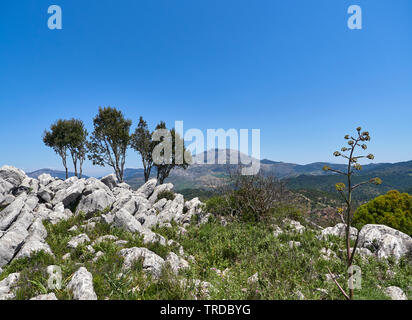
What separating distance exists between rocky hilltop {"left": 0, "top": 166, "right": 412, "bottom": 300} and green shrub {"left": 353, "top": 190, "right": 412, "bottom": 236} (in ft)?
8.16

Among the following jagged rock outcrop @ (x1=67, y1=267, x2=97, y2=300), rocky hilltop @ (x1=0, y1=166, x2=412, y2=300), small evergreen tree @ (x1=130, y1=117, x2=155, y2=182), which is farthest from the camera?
small evergreen tree @ (x1=130, y1=117, x2=155, y2=182)

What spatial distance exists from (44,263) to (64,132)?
3686cm

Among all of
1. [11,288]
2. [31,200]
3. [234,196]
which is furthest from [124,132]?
[11,288]

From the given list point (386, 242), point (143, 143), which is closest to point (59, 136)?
point (143, 143)

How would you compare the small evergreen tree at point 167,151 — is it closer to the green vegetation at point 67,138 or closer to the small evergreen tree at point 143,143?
the small evergreen tree at point 143,143

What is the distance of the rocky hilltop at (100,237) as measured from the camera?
5.78 metres

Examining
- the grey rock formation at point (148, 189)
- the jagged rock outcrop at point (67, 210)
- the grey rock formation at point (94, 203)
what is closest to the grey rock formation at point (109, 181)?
the jagged rock outcrop at point (67, 210)

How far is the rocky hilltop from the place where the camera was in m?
5.78

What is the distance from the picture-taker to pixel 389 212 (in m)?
11.7

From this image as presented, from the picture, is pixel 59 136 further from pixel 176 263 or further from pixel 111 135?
pixel 176 263

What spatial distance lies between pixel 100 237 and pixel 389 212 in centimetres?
1608

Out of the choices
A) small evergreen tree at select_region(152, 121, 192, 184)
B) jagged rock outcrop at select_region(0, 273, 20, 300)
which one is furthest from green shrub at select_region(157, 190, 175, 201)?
small evergreen tree at select_region(152, 121, 192, 184)

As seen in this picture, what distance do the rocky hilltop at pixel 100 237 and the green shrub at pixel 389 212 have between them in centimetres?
249

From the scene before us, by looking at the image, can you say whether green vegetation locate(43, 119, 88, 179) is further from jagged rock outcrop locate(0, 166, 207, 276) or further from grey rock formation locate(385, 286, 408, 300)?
grey rock formation locate(385, 286, 408, 300)
